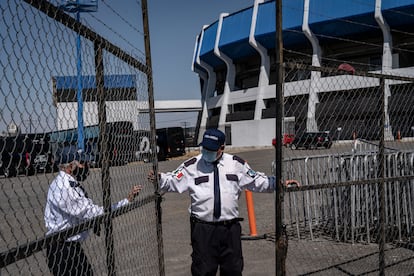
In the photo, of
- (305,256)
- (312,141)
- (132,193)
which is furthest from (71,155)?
(312,141)

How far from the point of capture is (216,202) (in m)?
3.96

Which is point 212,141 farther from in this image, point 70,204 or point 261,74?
point 261,74

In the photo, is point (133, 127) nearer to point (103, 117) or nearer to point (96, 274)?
point (103, 117)

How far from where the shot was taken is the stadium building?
3247 cm

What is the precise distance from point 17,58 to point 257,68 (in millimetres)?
48105

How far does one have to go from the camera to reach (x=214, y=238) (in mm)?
3963

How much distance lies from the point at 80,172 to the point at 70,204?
0.40 m

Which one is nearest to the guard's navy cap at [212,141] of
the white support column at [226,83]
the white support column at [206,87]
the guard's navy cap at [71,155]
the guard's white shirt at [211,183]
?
the guard's white shirt at [211,183]

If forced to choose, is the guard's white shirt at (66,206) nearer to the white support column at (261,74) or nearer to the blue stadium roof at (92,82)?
the blue stadium roof at (92,82)

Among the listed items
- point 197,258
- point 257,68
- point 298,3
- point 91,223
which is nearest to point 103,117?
point 91,223

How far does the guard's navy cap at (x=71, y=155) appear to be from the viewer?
Result: 3.35 metres

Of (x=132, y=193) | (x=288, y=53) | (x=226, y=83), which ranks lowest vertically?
(x=132, y=193)

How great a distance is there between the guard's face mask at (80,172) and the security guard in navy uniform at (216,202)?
2.01 feet

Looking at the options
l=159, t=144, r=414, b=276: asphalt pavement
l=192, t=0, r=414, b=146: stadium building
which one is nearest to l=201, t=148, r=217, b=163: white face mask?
l=159, t=144, r=414, b=276: asphalt pavement
